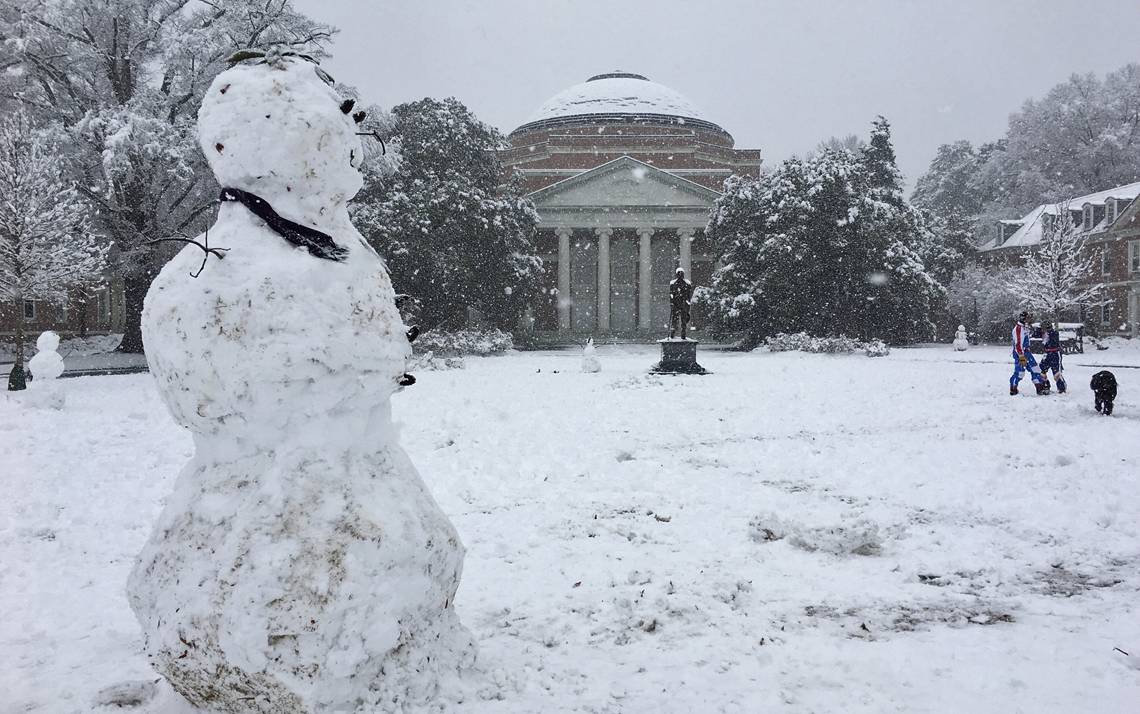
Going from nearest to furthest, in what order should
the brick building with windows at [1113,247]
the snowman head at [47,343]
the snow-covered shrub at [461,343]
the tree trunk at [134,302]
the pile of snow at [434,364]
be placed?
the snowman head at [47,343]
the pile of snow at [434,364]
the tree trunk at [134,302]
the snow-covered shrub at [461,343]
the brick building with windows at [1113,247]

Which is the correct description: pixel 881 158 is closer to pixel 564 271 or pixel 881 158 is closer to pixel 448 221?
pixel 564 271

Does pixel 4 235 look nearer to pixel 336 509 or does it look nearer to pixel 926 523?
pixel 336 509

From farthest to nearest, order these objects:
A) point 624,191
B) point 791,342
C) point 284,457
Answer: point 624,191, point 791,342, point 284,457

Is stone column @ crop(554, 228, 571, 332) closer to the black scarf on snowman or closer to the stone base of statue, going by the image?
the stone base of statue

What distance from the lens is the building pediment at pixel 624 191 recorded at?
4550 cm

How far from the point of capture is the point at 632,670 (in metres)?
3.73

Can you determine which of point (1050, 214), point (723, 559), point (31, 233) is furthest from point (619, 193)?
point (723, 559)

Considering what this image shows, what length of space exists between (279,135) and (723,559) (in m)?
4.24

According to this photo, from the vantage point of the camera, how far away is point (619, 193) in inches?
1813

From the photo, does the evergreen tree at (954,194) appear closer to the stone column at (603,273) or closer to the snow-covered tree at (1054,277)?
the snow-covered tree at (1054,277)

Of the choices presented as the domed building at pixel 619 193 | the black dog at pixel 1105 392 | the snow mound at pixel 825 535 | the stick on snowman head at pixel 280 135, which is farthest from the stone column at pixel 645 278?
the stick on snowman head at pixel 280 135

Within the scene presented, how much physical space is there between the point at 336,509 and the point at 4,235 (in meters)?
19.7

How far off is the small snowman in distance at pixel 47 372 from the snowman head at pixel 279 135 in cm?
1258

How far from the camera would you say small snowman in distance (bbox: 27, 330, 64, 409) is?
42.3 feet
